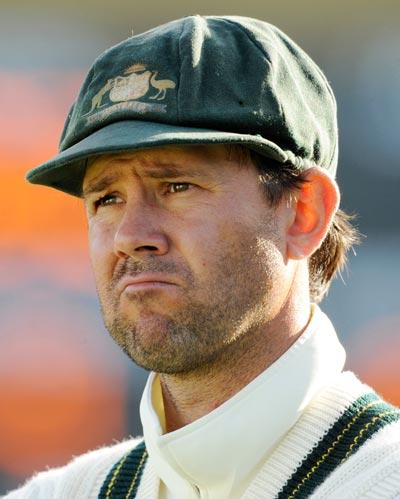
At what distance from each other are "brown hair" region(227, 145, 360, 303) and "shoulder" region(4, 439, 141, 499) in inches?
19.9

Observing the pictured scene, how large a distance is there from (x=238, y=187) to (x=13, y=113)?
296 cm

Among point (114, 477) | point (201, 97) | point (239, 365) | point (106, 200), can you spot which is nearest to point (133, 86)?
point (201, 97)

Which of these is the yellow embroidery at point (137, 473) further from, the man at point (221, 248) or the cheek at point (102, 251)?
the cheek at point (102, 251)

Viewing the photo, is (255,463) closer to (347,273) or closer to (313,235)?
(313,235)

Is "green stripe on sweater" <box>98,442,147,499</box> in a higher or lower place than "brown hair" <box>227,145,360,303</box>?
lower

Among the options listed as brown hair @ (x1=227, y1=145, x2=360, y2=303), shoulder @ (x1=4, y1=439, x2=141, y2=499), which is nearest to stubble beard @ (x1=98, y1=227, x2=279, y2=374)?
brown hair @ (x1=227, y1=145, x2=360, y2=303)

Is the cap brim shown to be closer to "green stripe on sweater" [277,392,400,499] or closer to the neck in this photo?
the neck

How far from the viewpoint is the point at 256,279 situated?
212 cm

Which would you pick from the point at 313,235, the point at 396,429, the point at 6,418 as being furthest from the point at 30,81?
the point at 396,429

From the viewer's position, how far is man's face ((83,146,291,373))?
2051 millimetres

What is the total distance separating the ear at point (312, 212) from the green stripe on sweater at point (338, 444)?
1.13 ft

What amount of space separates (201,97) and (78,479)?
0.83 metres

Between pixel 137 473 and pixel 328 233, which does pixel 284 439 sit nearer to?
pixel 137 473

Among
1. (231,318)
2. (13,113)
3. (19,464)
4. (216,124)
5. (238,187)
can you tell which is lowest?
(19,464)
